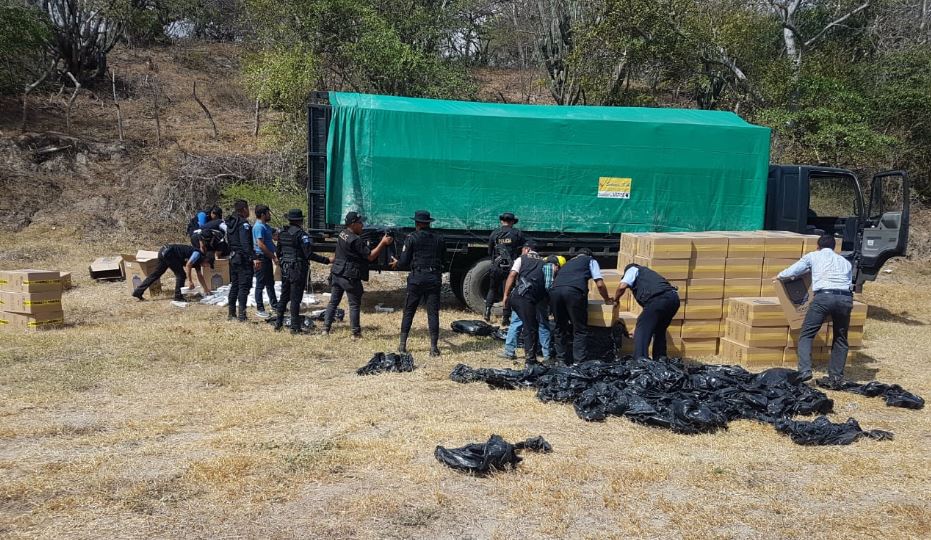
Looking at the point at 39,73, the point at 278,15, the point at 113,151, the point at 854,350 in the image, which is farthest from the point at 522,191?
the point at 39,73

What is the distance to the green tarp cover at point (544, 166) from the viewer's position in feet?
33.8

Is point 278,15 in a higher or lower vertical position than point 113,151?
higher

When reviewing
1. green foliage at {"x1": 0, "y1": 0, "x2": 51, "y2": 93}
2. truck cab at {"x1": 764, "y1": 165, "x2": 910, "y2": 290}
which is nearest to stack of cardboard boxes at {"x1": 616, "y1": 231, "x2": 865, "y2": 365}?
truck cab at {"x1": 764, "y1": 165, "x2": 910, "y2": 290}

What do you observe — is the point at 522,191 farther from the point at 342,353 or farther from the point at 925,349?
the point at 925,349

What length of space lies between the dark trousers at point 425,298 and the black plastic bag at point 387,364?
0.51 meters

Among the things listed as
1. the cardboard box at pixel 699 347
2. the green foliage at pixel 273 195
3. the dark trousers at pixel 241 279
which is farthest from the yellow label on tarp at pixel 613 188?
the green foliage at pixel 273 195

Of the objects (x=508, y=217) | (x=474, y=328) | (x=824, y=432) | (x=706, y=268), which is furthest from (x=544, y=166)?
(x=824, y=432)

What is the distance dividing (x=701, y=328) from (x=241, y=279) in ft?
20.1

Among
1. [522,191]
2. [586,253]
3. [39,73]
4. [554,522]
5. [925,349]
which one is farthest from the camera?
[39,73]

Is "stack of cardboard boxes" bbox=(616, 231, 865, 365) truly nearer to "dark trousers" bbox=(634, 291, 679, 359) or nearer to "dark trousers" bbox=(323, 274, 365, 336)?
"dark trousers" bbox=(634, 291, 679, 359)

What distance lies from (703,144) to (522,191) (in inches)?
111

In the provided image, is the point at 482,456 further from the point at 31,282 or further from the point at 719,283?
the point at 31,282

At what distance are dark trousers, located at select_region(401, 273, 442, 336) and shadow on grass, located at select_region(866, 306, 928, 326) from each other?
305 inches

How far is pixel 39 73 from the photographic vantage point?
2206 centimetres
